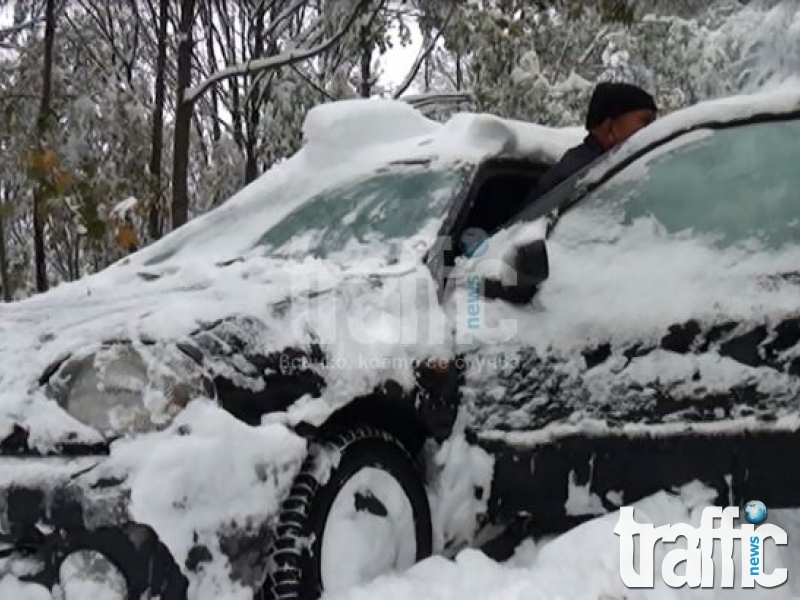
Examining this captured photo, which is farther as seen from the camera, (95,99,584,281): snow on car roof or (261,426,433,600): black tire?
(95,99,584,281): snow on car roof

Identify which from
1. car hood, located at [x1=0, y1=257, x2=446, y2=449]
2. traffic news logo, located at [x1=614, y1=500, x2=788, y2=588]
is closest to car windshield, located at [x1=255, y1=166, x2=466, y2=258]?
car hood, located at [x1=0, y1=257, x2=446, y2=449]

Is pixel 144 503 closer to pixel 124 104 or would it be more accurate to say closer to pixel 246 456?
pixel 246 456

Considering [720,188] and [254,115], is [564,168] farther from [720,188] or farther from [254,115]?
[254,115]

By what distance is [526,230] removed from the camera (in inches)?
146

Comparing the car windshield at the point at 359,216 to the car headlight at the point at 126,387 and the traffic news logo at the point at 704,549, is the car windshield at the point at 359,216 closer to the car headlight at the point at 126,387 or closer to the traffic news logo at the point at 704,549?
the car headlight at the point at 126,387

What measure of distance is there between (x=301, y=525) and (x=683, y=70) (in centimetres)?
1375

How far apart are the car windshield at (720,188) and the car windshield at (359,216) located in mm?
551

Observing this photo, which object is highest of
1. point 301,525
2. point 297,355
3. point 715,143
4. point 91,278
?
point 715,143

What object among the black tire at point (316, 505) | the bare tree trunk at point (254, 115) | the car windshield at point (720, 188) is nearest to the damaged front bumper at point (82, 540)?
the black tire at point (316, 505)

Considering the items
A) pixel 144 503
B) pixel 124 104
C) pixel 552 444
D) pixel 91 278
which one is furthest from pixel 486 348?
pixel 124 104

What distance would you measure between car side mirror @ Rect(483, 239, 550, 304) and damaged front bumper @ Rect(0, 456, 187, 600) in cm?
145

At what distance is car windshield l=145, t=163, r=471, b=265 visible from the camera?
3975mm

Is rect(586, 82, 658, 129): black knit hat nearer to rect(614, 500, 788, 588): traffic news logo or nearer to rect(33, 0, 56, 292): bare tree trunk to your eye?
rect(614, 500, 788, 588): traffic news logo

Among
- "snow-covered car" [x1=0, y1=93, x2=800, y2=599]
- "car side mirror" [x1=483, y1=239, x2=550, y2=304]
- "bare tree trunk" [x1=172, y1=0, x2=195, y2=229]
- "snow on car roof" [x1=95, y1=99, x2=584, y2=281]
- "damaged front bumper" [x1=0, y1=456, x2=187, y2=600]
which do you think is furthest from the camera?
"bare tree trunk" [x1=172, y1=0, x2=195, y2=229]
